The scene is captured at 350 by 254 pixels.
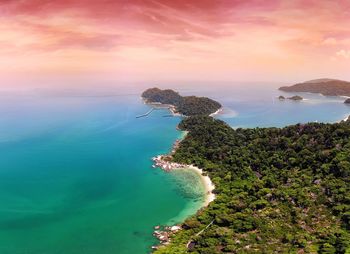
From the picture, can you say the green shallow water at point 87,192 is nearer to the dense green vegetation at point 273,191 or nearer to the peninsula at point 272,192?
the peninsula at point 272,192

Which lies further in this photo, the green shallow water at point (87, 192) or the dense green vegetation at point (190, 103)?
the dense green vegetation at point (190, 103)

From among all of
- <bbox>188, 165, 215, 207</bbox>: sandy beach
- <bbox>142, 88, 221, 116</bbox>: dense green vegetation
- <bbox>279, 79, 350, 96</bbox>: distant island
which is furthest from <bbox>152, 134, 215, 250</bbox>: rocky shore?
<bbox>279, 79, 350, 96</bbox>: distant island

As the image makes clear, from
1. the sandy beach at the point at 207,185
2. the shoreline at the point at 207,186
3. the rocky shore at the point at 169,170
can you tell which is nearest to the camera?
the rocky shore at the point at 169,170

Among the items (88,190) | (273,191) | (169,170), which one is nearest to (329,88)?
(169,170)

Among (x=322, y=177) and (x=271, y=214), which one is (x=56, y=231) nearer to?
(x=271, y=214)

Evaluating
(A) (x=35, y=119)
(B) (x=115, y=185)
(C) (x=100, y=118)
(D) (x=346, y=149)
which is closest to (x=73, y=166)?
(B) (x=115, y=185)

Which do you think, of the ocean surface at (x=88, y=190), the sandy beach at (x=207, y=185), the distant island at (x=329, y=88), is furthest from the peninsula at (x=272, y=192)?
the distant island at (x=329, y=88)

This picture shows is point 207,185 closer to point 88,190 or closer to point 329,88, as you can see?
point 88,190

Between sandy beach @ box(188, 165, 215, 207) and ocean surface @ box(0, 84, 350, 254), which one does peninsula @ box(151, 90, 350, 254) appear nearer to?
sandy beach @ box(188, 165, 215, 207)
